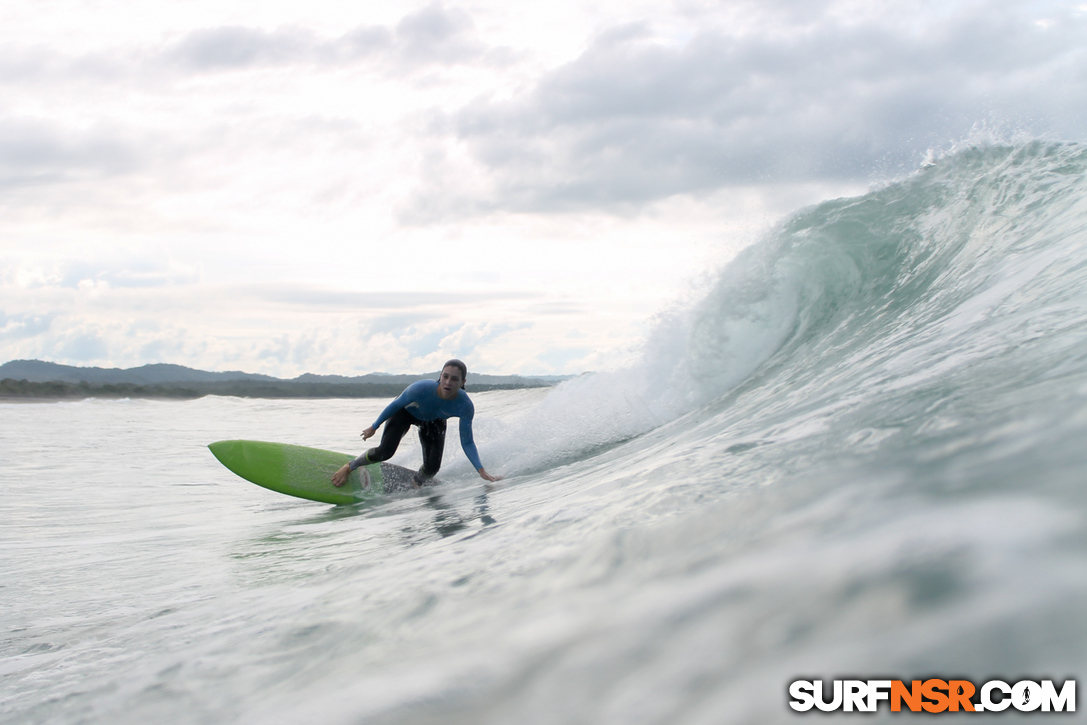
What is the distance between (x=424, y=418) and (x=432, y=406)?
0.21 meters

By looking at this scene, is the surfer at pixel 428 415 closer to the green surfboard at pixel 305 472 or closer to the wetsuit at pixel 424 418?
the wetsuit at pixel 424 418

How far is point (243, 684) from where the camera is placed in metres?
1.88

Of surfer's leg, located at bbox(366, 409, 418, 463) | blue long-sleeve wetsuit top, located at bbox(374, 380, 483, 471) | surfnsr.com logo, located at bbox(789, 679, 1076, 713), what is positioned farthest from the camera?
surfer's leg, located at bbox(366, 409, 418, 463)

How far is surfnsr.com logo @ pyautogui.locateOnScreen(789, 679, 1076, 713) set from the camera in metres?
1.03

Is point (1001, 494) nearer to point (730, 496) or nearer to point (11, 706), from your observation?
point (730, 496)

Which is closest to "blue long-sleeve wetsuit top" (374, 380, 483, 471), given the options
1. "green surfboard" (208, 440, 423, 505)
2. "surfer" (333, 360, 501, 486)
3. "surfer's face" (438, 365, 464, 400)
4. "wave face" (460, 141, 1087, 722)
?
"surfer" (333, 360, 501, 486)

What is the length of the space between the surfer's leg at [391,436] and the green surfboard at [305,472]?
0.69ft

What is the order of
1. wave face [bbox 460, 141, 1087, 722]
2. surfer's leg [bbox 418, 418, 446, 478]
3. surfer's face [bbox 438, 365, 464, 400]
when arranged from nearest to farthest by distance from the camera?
wave face [bbox 460, 141, 1087, 722], surfer's face [bbox 438, 365, 464, 400], surfer's leg [bbox 418, 418, 446, 478]

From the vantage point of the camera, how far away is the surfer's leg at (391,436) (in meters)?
6.55

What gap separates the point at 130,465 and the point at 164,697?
9.83m

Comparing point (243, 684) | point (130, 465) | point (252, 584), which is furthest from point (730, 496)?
point (130, 465)

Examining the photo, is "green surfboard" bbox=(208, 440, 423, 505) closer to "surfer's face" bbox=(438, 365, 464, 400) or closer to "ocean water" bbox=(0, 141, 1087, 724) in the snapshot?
"ocean water" bbox=(0, 141, 1087, 724)

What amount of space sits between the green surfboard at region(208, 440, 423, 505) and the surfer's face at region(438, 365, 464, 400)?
3.59ft

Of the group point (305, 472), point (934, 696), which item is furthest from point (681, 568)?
point (305, 472)
